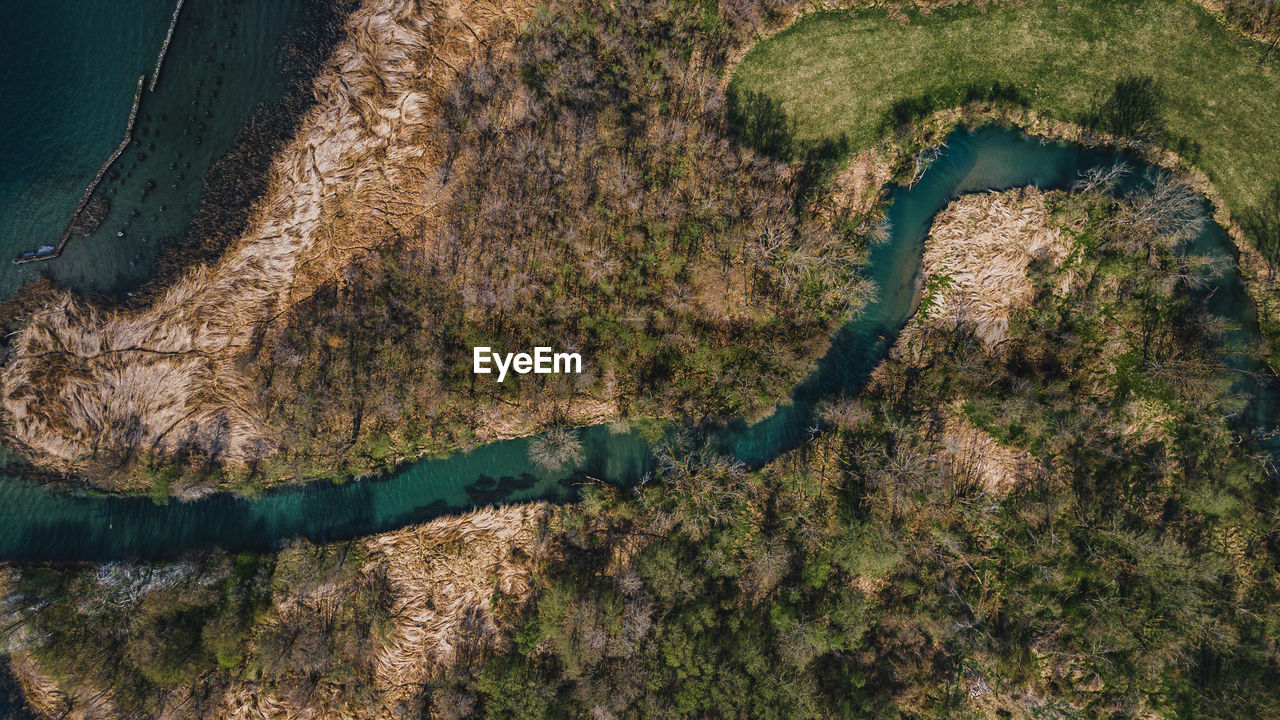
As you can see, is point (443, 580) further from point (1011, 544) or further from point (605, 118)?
point (1011, 544)

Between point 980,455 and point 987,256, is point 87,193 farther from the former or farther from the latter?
point 980,455

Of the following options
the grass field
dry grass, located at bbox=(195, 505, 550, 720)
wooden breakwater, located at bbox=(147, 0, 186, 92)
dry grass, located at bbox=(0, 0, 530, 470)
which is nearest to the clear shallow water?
dry grass, located at bbox=(195, 505, 550, 720)

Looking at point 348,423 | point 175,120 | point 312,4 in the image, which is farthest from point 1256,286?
point 175,120

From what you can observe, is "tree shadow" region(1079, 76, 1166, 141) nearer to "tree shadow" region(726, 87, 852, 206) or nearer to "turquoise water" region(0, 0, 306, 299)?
"tree shadow" region(726, 87, 852, 206)

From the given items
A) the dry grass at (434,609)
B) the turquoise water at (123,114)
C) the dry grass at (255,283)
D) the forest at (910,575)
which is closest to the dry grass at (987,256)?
the forest at (910,575)

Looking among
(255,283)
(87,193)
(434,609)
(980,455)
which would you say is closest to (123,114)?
(87,193)
